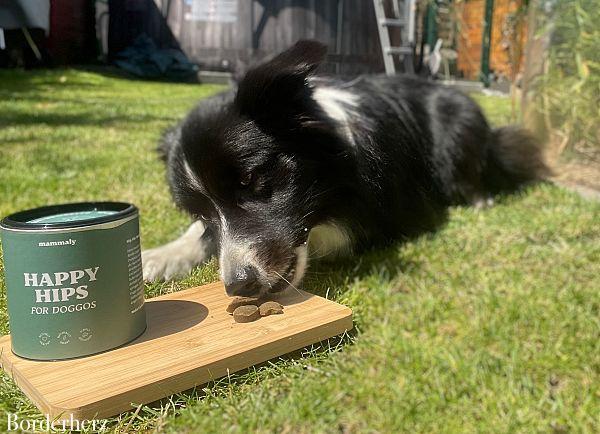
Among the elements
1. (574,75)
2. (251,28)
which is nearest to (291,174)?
(574,75)

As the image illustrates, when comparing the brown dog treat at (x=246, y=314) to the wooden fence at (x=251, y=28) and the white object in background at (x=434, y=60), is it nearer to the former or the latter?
the wooden fence at (x=251, y=28)

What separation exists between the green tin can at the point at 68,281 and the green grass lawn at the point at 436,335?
0.71 feet

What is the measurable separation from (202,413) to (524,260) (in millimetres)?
1944

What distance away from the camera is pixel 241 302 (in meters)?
2.22

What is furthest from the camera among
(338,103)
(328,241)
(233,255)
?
(338,103)

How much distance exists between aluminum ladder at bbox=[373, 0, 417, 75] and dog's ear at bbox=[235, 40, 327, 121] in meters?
9.40

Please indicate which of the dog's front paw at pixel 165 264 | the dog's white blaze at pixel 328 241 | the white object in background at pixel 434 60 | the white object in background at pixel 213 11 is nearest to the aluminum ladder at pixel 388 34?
the white object in background at pixel 434 60

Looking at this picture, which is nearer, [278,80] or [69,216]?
[69,216]

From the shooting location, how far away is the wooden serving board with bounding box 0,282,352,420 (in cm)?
163

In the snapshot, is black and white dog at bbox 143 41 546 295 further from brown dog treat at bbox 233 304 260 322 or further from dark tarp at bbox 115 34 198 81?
dark tarp at bbox 115 34 198 81

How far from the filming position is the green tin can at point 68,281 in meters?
1.68

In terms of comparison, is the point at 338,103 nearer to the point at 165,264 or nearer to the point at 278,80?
the point at 278,80

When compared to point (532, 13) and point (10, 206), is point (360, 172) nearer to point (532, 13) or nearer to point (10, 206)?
point (10, 206)

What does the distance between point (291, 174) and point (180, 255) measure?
79 centimetres
